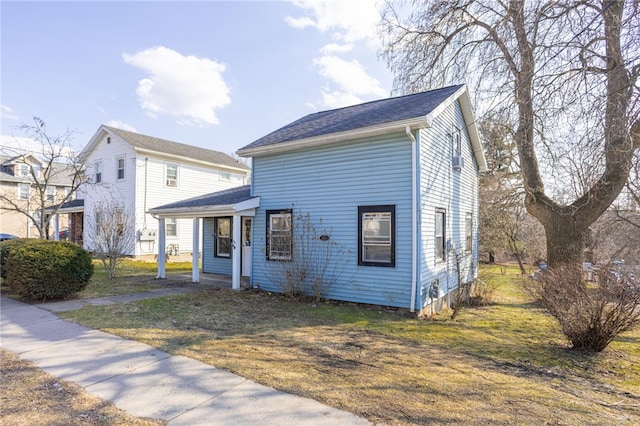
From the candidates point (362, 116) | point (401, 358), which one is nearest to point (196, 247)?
point (362, 116)

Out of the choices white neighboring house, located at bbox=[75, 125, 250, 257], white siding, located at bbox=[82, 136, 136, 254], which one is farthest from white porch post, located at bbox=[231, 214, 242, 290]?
white siding, located at bbox=[82, 136, 136, 254]

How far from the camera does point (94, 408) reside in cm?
334

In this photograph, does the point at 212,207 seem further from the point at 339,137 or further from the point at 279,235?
the point at 339,137

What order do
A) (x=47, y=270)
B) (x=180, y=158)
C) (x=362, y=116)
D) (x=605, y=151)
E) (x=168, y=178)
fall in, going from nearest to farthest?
(x=605, y=151)
(x=47, y=270)
(x=362, y=116)
(x=168, y=178)
(x=180, y=158)

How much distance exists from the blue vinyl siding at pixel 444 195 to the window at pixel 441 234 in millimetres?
176

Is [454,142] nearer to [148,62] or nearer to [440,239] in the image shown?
[440,239]

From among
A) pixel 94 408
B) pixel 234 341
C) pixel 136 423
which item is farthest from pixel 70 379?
pixel 234 341

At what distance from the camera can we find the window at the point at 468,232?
11922 millimetres

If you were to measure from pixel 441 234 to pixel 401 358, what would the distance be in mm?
5053

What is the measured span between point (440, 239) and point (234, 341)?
20.2 ft

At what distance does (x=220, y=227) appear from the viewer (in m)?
13.3

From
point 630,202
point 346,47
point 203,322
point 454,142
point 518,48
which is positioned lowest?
point 203,322

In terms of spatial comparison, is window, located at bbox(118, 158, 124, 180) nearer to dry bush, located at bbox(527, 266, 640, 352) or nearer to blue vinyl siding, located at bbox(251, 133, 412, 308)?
blue vinyl siding, located at bbox(251, 133, 412, 308)

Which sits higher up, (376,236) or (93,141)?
(93,141)
